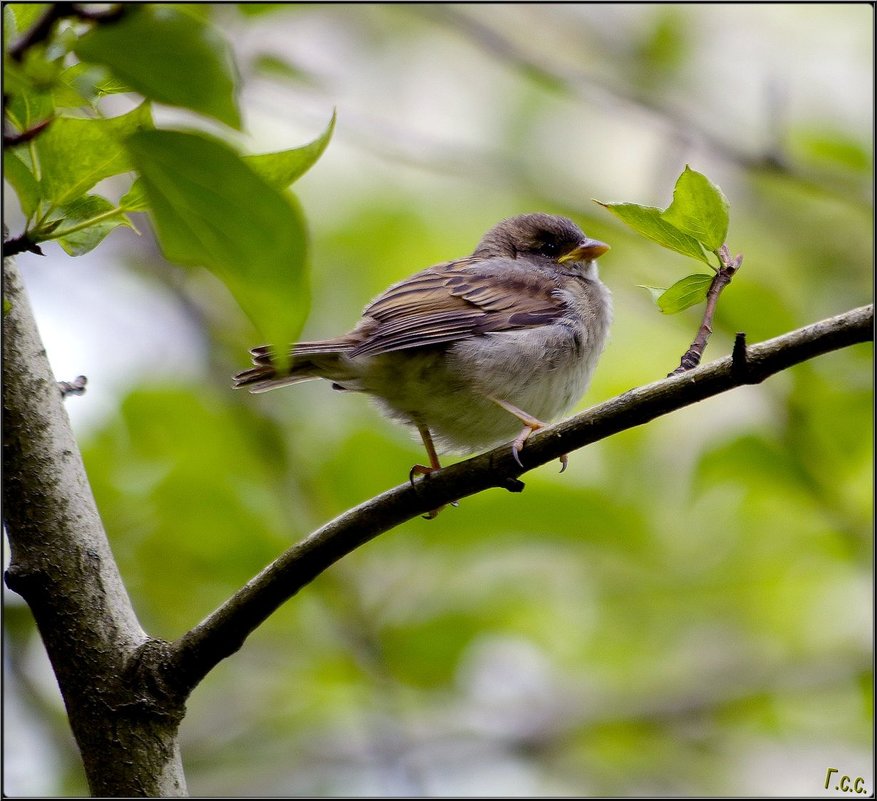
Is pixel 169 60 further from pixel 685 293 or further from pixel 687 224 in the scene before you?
pixel 685 293

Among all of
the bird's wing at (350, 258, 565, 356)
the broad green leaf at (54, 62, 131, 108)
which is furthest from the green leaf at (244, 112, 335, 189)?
the bird's wing at (350, 258, 565, 356)

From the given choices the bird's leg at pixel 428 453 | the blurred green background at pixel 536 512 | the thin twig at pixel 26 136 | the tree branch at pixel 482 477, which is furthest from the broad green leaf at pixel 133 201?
the blurred green background at pixel 536 512

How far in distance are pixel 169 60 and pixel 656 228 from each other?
1185 mm

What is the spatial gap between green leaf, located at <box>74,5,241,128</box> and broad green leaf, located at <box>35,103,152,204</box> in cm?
54

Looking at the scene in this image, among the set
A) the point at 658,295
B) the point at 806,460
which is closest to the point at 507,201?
the point at 806,460

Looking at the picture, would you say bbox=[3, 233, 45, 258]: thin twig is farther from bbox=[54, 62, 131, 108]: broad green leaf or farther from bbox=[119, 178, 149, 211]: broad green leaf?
bbox=[54, 62, 131, 108]: broad green leaf

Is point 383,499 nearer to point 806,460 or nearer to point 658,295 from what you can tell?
point 658,295

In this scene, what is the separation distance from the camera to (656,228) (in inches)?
89.8

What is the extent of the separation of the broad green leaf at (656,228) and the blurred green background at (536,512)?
245 centimetres

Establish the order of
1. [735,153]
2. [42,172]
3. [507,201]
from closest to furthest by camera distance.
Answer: [42,172]
[735,153]
[507,201]

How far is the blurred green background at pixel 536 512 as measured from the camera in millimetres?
4824

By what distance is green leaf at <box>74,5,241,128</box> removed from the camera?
4.99ft

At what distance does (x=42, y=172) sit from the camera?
2131 millimetres

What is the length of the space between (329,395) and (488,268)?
72.7 inches
